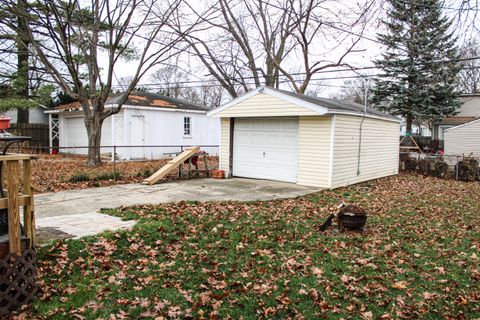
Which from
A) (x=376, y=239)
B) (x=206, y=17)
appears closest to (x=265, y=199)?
(x=376, y=239)

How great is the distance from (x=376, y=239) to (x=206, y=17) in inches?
535

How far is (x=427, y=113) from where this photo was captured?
2595cm

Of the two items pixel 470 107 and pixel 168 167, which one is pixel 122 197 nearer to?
pixel 168 167

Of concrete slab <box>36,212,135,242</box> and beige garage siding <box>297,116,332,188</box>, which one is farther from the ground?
beige garage siding <box>297,116,332,188</box>

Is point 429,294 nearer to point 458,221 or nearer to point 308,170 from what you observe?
point 458,221

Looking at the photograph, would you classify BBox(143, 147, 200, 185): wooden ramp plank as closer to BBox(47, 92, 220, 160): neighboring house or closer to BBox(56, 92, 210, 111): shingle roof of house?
BBox(47, 92, 220, 160): neighboring house

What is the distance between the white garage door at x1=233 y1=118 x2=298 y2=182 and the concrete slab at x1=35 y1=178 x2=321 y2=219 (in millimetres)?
515

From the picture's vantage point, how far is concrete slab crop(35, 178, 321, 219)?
757 cm

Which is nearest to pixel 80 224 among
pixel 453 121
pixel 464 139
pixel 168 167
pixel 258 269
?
pixel 258 269

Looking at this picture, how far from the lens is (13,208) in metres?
3.75

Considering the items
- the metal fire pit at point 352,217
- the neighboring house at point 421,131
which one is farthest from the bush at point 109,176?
the neighboring house at point 421,131

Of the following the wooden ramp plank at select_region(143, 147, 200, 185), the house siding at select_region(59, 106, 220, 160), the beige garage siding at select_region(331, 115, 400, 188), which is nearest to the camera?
the wooden ramp plank at select_region(143, 147, 200, 185)

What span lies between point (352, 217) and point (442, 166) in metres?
12.2

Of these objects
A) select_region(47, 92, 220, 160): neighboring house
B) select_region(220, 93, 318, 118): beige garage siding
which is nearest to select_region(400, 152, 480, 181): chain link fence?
select_region(220, 93, 318, 118): beige garage siding
